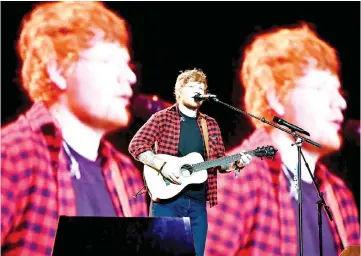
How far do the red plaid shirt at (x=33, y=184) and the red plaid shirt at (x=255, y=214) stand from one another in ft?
4.78

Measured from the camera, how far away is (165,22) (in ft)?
18.0

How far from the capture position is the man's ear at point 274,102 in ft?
19.1

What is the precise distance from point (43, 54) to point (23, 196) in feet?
4.13

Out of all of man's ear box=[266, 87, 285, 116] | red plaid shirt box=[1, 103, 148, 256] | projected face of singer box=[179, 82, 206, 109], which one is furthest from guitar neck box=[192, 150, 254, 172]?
man's ear box=[266, 87, 285, 116]

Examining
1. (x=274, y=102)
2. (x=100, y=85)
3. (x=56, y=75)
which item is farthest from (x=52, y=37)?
(x=274, y=102)

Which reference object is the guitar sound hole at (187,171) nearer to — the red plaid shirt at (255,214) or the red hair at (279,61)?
the red plaid shirt at (255,214)

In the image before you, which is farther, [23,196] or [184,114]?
[23,196]

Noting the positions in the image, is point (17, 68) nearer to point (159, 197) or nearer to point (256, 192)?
point (159, 197)

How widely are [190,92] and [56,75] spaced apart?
1475 millimetres

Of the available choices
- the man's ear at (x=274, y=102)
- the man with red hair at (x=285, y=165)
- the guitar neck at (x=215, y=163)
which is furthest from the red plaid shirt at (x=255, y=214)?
the guitar neck at (x=215, y=163)

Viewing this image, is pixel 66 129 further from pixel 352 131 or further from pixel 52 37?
pixel 352 131

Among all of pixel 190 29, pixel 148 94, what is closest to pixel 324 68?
pixel 190 29

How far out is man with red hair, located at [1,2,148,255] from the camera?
4.73 metres

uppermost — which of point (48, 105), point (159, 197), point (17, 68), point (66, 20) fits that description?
point (66, 20)
